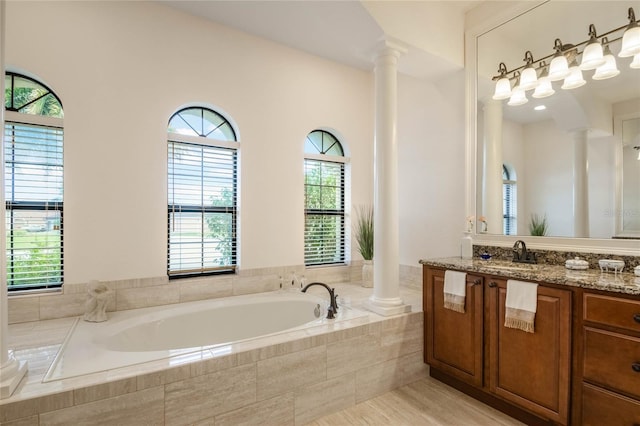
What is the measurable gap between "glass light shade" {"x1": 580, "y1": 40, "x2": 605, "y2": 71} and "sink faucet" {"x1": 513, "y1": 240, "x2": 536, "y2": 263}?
1.29 m

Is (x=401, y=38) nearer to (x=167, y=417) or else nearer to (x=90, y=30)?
(x=90, y=30)

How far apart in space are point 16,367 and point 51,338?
619 millimetres

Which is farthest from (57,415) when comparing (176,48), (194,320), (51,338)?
(176,48)

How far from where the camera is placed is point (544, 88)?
2.45 metres

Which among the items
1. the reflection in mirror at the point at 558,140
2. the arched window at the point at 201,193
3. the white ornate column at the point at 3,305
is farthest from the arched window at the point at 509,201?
the white ornate column at the point at 3,305

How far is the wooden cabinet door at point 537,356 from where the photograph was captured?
1.79 metres

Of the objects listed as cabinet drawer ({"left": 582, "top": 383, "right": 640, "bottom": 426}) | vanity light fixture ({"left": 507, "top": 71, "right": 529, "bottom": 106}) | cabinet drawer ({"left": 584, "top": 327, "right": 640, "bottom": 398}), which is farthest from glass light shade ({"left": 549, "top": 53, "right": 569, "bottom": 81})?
cabinet drawer ({"left": 582, "top": 383, "right": 640, "bottom": 426})

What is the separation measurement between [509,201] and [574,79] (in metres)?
0.99

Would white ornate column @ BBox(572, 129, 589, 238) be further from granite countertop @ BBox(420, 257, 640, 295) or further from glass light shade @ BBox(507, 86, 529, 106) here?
glass light shade @ BBox(507, 86, 529, 106)

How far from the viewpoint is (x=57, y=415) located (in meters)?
1.44

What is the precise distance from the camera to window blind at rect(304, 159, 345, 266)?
12.3ft

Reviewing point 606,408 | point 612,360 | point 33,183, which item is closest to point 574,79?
point 612,360

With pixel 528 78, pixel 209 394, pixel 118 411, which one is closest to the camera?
pixel 118 411

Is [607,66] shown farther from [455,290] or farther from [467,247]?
[455,290]
